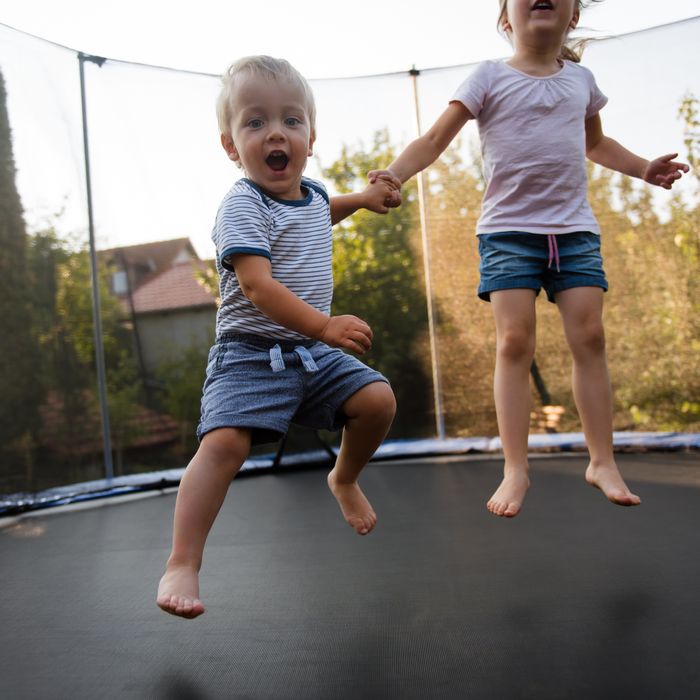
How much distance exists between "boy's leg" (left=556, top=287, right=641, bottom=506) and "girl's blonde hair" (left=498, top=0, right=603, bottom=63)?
556mm

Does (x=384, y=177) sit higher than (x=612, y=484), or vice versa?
(x=384, y=177)

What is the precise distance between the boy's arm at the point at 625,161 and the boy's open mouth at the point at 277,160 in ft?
2.53

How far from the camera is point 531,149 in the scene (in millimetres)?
1623

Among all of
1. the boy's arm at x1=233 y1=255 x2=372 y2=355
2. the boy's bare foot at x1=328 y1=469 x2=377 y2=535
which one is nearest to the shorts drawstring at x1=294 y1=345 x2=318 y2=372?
the boy's arm at x1=233 y1=255 x2=372 y2=355

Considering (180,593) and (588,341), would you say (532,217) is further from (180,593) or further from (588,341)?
(180,593)

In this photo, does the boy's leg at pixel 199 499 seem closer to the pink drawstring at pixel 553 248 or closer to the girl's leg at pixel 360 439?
the girl's leg at pixel 360 439

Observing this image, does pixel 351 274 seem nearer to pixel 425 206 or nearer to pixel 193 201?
pixel 425 206

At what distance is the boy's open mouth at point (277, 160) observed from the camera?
1354 mm

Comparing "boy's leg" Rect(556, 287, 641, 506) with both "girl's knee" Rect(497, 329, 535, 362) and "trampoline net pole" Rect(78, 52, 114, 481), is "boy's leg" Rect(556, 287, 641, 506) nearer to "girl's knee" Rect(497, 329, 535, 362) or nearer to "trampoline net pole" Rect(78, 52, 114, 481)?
"girl's knee" Rect(497, 329, 535, 362)

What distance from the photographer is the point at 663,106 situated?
114 inches

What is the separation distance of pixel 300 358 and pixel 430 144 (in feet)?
1.80

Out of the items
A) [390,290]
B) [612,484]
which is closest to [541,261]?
[612,484]

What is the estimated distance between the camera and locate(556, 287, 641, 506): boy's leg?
5.28ft

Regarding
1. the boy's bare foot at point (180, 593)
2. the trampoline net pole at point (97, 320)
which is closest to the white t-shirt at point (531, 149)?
the boy's bare foot at point (180, 593)
